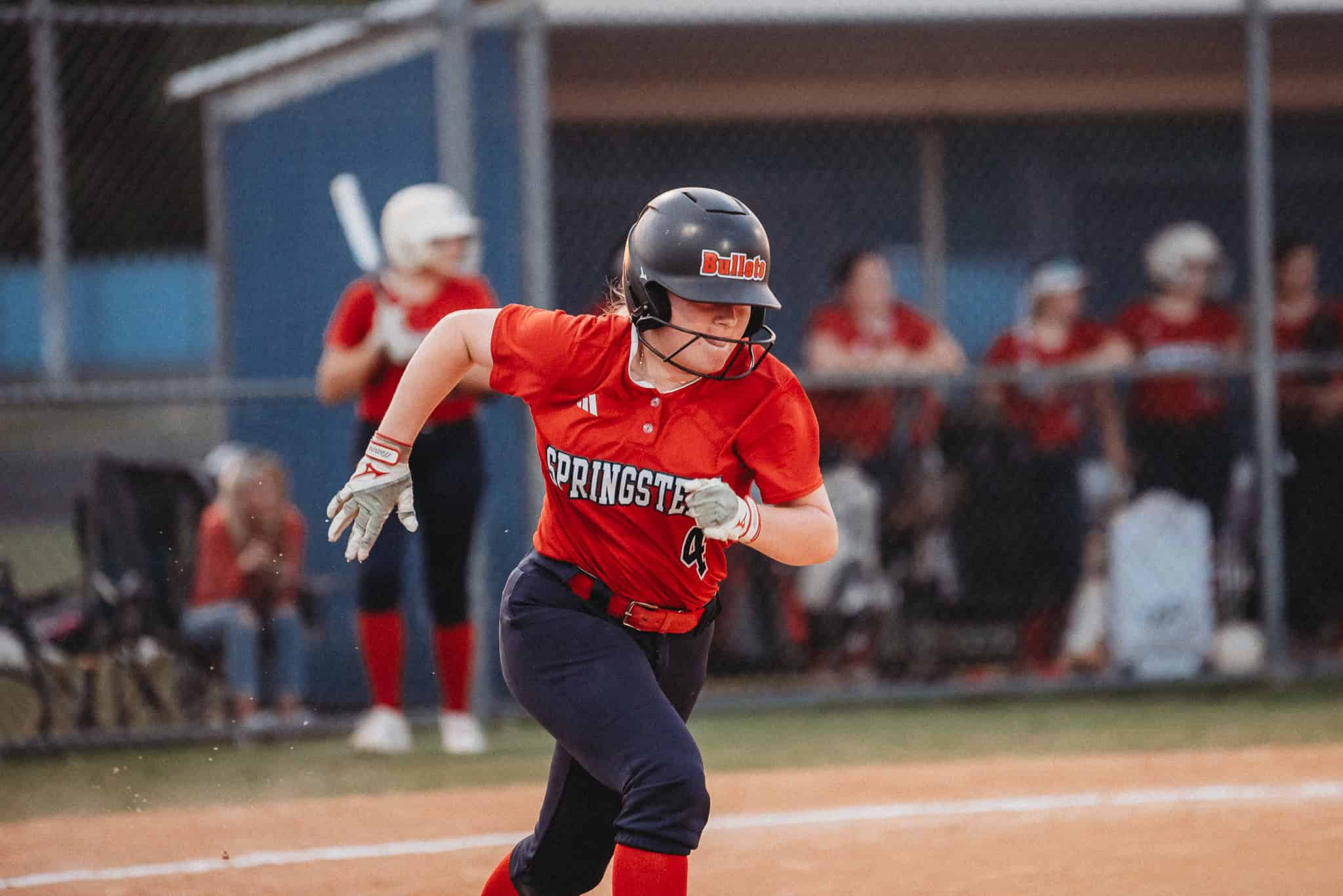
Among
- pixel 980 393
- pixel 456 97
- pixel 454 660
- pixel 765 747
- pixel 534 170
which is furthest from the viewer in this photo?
pixel 980 393

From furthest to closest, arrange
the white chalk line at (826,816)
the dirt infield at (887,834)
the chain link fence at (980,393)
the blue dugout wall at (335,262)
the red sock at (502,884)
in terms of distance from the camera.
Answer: the chain link fence at (980,393) < the blue dugout wall at (335,262) < the white chalk line at (826,816) < the dirt infield at (887,834) < the red sock at (502,884)

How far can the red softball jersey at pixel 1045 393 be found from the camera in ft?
25.8

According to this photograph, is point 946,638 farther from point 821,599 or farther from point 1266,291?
point 1266,291

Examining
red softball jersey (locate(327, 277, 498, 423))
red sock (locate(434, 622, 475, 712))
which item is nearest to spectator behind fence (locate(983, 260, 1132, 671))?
red sock (locate(434, 622, 475, 712))

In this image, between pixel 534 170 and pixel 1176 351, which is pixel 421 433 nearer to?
pixel 534 170

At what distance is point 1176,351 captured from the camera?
785cm

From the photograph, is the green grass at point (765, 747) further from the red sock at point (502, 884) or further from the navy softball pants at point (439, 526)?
the red sock at point (502, 884)

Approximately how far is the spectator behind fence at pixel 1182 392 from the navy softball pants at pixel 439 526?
3310 mm

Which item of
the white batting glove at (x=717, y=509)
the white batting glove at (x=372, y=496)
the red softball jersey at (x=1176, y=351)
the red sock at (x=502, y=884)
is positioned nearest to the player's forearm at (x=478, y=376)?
the white batting glove at (x=372, y=496)

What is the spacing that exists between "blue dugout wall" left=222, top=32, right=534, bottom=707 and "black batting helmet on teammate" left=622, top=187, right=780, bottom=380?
3789 millimetres

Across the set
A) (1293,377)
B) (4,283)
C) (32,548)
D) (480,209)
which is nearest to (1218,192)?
(1293,377)

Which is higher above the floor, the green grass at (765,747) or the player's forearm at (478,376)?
the player's forearm at (478,376)

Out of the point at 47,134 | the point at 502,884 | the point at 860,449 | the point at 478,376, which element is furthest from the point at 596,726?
Result: the point at 860,449

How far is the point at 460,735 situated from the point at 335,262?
2597 millimetres
